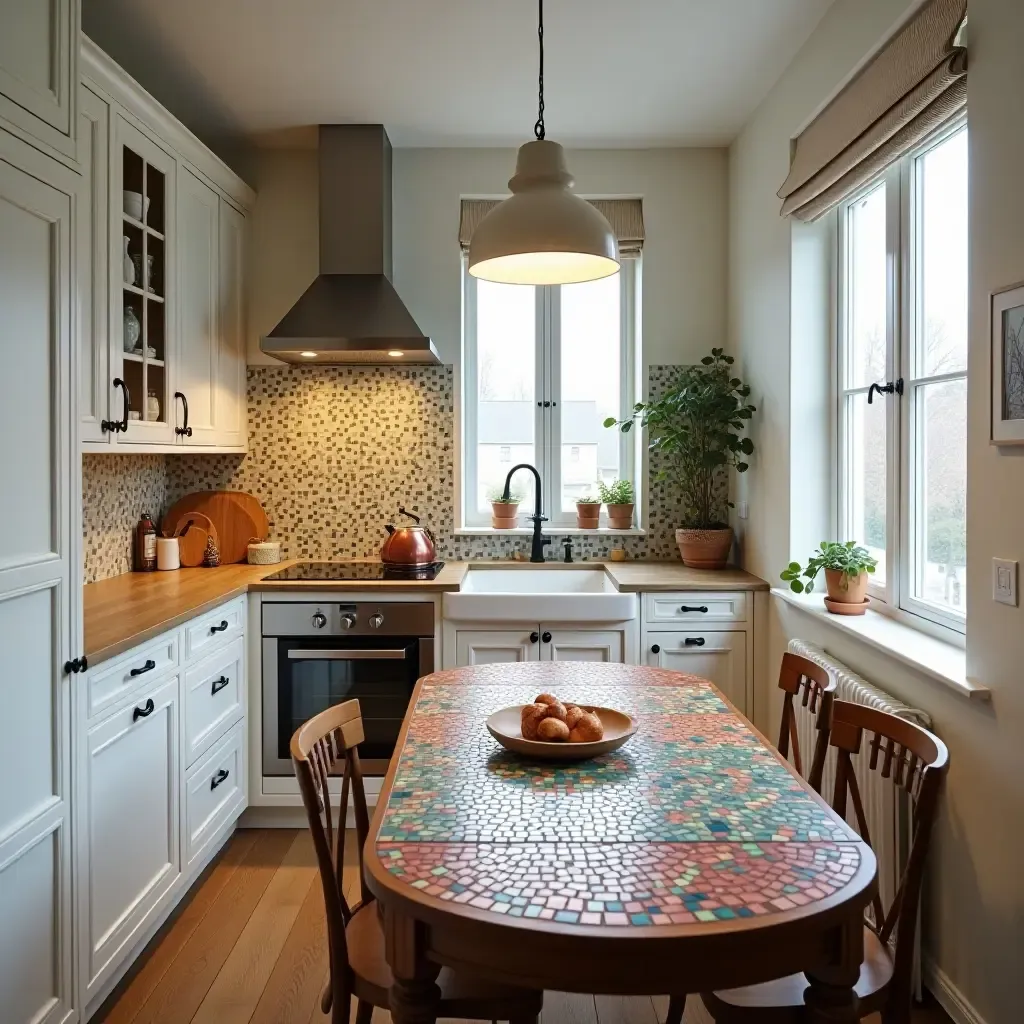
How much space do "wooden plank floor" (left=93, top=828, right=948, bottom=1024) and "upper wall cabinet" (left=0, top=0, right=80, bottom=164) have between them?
2.09 metres

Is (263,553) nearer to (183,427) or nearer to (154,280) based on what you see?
(183,427)

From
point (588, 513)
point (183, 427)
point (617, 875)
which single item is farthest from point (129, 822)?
point (588, 513)

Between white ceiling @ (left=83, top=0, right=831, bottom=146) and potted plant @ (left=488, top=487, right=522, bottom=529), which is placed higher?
white ceiling @ (left=83, top=0, right=831, bottom=146)

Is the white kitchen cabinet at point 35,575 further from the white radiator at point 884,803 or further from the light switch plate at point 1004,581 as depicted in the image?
the light switch plate at point 1004,581

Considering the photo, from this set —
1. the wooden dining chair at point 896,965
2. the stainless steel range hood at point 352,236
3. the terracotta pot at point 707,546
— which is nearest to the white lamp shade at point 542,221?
the wooden dining chair at point 896,965

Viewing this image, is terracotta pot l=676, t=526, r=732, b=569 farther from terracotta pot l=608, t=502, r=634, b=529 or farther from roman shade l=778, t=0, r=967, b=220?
roman shade l=778, t=0, r=967, b=220

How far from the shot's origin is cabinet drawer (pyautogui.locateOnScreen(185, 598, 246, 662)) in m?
2.78

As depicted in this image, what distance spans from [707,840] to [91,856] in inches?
61.0

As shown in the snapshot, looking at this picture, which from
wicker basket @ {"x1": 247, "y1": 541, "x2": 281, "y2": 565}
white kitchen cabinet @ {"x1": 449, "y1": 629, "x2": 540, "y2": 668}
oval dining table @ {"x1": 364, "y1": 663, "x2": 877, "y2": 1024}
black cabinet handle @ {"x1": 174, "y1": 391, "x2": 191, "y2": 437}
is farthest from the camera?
wicker basket @ {"x1": 247, "y1": 541, "x2": 281, "y2": 565}

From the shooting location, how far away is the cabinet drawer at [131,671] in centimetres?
216

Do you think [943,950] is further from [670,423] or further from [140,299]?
[140,299]

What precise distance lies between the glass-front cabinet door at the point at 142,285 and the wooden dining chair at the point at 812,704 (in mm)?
2108

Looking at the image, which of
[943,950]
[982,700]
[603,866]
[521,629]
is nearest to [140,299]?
[521,629]

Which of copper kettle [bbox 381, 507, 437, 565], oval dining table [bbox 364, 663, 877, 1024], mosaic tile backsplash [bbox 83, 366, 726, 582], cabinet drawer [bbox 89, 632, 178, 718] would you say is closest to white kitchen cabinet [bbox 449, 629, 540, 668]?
copper kettle [bbox 381, 507, 437, 565]
